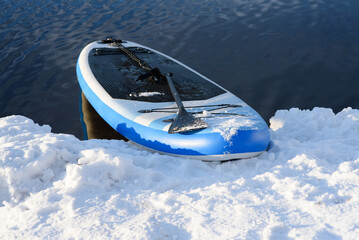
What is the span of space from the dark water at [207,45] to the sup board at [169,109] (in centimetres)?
127

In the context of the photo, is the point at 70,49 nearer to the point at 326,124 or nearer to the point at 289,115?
the point at 289,115

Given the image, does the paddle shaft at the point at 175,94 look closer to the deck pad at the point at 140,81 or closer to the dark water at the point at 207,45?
the deck pad at the point at 140,81

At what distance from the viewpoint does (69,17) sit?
42.0 feet

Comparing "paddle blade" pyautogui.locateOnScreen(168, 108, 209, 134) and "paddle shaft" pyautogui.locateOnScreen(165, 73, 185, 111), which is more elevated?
"paddle shaft" pyautogui.locateOnScreen(165, 73, 185, 111)

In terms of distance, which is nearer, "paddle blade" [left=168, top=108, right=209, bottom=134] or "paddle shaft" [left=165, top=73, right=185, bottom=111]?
"paddle blade" [left=168, top=108, right=209, bottom=134]

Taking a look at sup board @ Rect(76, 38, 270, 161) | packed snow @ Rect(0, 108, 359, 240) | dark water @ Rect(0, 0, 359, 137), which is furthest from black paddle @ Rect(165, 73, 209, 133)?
dark water @ Rect(0, 0, 359, 137)

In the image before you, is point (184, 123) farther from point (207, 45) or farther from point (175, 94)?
point (207, 45)

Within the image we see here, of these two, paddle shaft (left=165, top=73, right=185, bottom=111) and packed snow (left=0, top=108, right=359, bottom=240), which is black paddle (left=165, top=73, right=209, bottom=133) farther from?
packed snow (left=0, top=108, right=359, bottom=240)

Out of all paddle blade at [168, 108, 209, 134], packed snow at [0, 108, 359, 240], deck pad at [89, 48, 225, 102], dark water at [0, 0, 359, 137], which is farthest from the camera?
dark water at [0, 0, 359, 137]

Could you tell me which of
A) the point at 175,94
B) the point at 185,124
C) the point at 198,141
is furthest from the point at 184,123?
the point at 175,94

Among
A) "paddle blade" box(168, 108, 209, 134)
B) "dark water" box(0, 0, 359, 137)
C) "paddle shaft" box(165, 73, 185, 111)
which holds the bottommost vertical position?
"dark water" box(0, 0, 359, 137)

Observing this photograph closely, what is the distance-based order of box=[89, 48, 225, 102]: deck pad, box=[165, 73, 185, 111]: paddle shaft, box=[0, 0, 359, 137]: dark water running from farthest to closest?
1. box=[0, 0, 359, 137]: dark water
2. box=[89, 48, 225, 102]: deck pad
3. box=[165, 73, 185, 111]: paddle shaft

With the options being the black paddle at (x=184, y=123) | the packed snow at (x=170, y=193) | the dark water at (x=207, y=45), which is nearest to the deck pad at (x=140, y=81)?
the black paddle at (x=184, y=123)

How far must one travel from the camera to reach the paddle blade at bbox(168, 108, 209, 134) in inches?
187
